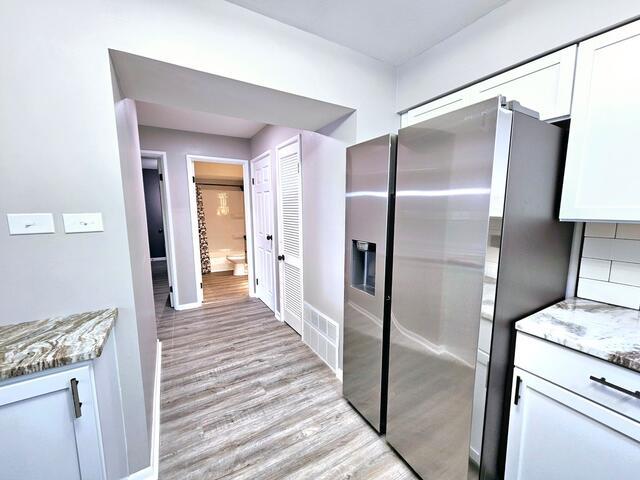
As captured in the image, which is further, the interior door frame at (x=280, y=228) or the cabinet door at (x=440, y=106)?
the interior door frame at (x=280, y=228)

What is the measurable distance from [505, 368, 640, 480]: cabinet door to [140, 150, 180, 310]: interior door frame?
3.88 meters

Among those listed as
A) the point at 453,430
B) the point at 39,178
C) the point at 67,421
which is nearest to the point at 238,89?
the point at 39,178

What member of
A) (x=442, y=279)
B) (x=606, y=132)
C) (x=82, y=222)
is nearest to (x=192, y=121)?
(x=82, y=222)

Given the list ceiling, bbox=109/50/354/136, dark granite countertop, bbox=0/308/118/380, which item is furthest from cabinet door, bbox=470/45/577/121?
dark granite countertop, bbox=0/308/118/380

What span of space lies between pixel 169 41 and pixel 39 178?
82 centimetres

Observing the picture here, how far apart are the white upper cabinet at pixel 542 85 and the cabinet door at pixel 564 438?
1.22m

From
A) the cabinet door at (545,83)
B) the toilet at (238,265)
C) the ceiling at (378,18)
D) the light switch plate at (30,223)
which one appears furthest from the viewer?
the toilet at (238,265)

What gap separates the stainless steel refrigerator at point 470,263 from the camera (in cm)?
100

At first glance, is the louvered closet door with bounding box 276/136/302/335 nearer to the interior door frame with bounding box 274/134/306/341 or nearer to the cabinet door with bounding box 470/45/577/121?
the interior door frame with bounding box 274/134/306/341

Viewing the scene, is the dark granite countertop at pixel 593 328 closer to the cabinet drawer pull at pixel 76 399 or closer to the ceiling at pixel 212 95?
the ceiling at pixel 212 95

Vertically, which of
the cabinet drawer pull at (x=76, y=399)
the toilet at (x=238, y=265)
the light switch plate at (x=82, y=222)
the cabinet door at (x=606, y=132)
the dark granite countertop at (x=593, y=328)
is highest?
the cabinet door at (x=606, y=132)

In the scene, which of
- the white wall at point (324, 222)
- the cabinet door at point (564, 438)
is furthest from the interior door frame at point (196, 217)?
the cabinet door at point (564, 438)

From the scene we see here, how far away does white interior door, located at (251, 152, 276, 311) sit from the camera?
138 inches

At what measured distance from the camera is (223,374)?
2.26 metres
